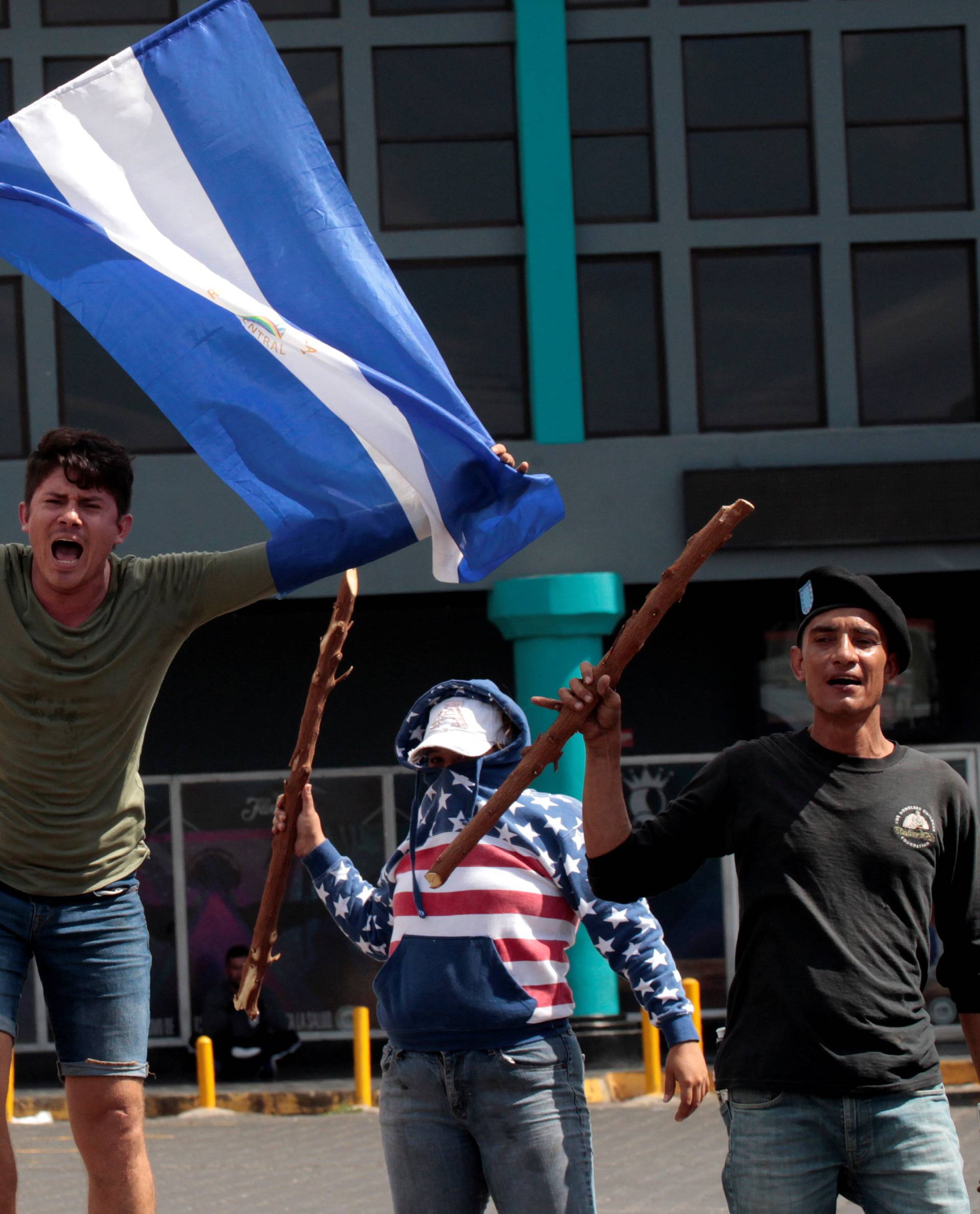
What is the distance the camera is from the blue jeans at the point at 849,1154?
351 centimetres

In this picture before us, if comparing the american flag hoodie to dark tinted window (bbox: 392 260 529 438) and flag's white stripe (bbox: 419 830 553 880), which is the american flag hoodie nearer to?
flag's white stripe (bbox: 419 830 553 880)

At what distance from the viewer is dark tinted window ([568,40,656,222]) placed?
587 inches

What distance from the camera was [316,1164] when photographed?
10102 mm

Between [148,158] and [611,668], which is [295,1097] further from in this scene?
[611,668]

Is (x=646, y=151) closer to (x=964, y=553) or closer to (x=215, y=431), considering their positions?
(x=964, y=553)

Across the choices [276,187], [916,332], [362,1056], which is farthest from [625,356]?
[276,187]

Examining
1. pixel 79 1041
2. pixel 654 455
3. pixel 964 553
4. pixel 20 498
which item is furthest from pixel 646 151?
pixel 79 1041

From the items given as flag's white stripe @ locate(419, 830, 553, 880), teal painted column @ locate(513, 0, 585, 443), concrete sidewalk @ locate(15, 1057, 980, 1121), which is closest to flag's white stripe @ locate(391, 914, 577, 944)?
flag's white stripe @ locate(419, 830, 553, 880)

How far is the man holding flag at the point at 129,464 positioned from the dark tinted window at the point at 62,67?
11073 millimetres

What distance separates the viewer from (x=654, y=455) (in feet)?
48.3

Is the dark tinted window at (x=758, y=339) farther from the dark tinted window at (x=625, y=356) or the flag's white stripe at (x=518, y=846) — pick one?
the flag's white stripe at (x=518, y=846)

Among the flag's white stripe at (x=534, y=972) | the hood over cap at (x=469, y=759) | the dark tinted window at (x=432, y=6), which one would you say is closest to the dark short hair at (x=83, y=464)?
the hood over cap at (x=469, y=759)

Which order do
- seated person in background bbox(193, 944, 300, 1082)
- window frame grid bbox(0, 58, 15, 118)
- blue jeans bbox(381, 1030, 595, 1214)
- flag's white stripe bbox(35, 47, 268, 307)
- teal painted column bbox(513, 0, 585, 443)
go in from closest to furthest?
blue jeans bbox(381, 1030, 595, 1214) < flag's white stripe bbox(35, 47, 268, 307) < teal painted column bbox(513, 0, 585, 443) < seated person in background bbox(193, 944, 300, 1082) < window frame grid bbox(0, 58, 15, 118)

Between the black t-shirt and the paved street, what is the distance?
4.70 meters
